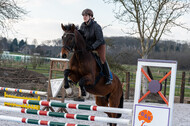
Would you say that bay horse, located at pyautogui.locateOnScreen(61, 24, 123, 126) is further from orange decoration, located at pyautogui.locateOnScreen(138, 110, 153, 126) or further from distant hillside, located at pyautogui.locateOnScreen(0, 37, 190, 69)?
orange decoration, located at pyautogui.locateOnScreen(138, 110, 153, 126)

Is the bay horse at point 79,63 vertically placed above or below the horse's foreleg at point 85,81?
above

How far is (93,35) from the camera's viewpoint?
458cm

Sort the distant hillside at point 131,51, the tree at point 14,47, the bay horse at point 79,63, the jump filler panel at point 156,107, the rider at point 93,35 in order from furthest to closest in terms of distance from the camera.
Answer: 1. the tree at point 14,47
2. the distant hillside at point 131,51
3. the rider at point 93,35
4. the bay horse at point 79,63
5. the jump filler panel at point 156,107

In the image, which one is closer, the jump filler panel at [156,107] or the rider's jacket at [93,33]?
the jump filler panel at [156,107]

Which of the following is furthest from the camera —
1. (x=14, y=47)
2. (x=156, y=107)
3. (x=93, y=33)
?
(x=14, y=47)

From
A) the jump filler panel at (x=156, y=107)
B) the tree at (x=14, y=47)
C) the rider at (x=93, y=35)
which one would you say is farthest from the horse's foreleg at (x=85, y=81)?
the tree at (x=14, y=47)

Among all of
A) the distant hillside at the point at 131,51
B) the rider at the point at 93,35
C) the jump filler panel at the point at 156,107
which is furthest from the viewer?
the distant hillside at the point at 131,51

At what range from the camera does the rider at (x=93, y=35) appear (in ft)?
14.6

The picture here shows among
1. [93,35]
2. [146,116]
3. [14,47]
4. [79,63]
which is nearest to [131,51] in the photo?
[93,35]

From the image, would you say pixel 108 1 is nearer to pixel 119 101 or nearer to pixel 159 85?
pixel 119 101

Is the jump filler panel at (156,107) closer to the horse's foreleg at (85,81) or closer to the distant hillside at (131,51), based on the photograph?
the horse's foreleg at (85,81)

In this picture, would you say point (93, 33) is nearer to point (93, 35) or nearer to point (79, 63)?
point (93, 35)

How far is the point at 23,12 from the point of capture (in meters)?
14.1

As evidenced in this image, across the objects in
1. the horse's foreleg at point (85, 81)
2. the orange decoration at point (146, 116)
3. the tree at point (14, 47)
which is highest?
the tree at point (14, 47)
